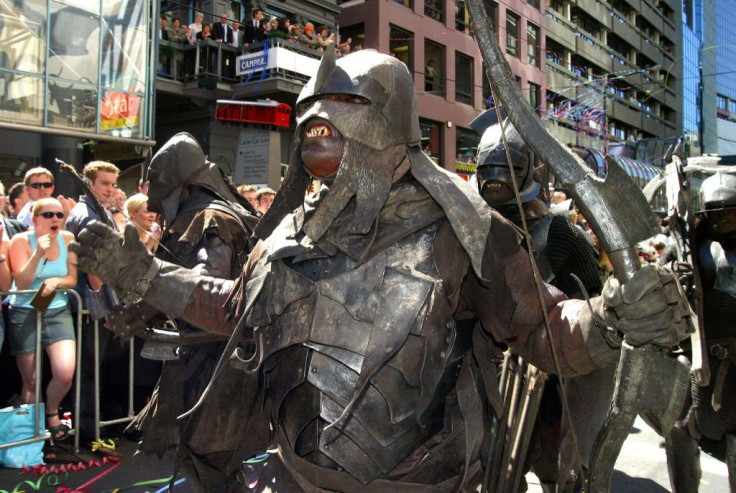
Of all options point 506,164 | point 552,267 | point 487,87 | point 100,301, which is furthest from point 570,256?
point 487,87

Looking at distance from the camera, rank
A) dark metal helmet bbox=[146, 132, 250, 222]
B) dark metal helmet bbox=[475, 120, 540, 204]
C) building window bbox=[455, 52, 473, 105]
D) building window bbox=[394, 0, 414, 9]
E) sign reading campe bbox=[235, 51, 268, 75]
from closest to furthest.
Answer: dark metal helmet bbox=[475, 120, 540, 204]
dark metal helmet bbox=[146, 132, 250, 222]
sign reading campe bbox=[235, 51, 268, 75]
building window bbox=[394, 0, 414, 9]
building window bbox=[455, 52, 473, 105]

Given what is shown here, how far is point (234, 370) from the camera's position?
2494 mm

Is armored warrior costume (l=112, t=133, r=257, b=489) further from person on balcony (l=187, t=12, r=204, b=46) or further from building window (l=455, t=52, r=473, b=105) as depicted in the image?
building window (l=455, t=52, r=473, b=105)

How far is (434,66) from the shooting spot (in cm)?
1942

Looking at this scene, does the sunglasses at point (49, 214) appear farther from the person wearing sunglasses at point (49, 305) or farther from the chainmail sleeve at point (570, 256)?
the chainmail sleeve at point (570, 256)

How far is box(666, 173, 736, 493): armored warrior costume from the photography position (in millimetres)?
3533

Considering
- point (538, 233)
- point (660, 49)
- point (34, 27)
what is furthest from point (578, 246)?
point (660, 49)

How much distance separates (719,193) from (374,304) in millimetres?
2399

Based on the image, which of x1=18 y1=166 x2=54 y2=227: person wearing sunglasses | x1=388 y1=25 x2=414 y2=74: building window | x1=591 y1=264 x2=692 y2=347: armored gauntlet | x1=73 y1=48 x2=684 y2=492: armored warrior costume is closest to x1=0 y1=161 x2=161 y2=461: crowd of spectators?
x1=18 y1=166 x2=54 y2=227: person wearing sunglasses

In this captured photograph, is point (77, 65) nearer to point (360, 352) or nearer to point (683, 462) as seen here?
point (683, 462)

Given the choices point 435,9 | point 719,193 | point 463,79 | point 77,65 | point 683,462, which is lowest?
point 683,462

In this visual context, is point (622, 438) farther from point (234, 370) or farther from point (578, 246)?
point (578, 246)

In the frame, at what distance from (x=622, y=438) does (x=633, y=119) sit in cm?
4501

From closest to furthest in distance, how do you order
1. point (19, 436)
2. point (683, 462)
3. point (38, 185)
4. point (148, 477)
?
point (683, 462) → point (148, 477) → point (19, 436) → point (38, 185)
